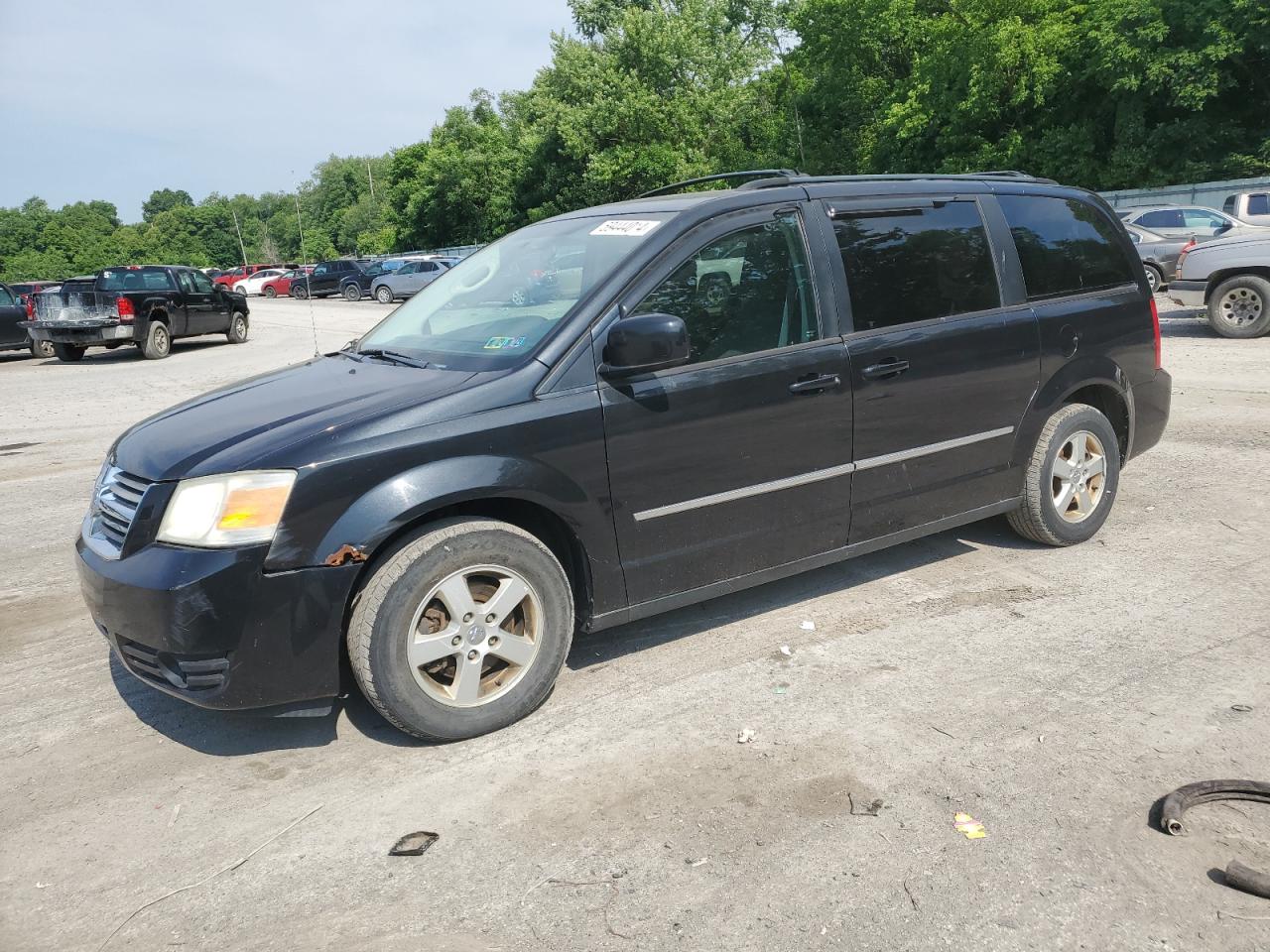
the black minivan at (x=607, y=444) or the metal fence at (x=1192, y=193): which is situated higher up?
the metal fence at (x=1192, y=193)

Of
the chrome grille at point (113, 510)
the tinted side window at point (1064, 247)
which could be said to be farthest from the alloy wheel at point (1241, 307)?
the chrome grille at point (113, 510)

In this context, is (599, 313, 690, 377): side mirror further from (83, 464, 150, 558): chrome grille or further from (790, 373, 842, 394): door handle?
(83, 464, 150, 558): chrome grille

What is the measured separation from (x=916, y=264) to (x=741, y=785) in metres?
2.64

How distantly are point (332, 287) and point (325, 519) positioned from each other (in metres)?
47.0

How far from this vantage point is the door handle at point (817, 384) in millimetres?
4211

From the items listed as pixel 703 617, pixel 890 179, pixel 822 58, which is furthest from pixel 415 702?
pixel 822 58

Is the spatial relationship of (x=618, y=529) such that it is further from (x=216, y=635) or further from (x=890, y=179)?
(x=890, y=179)

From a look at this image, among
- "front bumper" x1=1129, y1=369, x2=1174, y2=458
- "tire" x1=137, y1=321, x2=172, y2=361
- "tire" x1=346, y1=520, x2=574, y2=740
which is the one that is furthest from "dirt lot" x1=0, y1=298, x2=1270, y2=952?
"tire" x1=137, y1=321, x2=172, y2=361

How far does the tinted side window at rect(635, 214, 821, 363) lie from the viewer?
160 inches

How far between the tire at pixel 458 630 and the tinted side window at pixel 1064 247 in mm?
3064

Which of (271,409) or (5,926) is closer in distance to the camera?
(5,926)

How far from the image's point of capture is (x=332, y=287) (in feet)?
156

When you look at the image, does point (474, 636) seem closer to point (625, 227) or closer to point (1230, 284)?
point (625, 227)

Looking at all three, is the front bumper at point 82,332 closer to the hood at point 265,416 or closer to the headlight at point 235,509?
the hood at point 265,416
